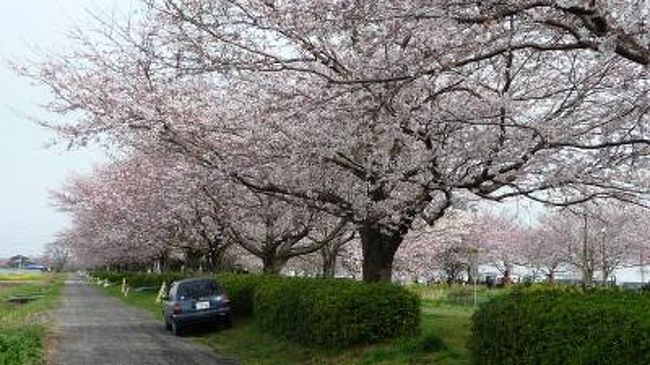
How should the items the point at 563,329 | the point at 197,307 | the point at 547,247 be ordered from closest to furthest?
the point at 563,329 < the point at 197,307 < the point at 547,247

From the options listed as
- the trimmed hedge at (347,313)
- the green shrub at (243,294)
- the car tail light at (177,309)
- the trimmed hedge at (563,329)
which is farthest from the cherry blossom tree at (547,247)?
the trimmed hedge at (563,329)

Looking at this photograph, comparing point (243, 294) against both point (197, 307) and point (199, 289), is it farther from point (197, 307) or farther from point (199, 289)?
point (197, 307)

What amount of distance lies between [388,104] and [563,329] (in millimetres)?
4667

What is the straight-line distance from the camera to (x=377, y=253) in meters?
17.2

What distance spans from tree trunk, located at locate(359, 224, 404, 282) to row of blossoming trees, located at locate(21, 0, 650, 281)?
3 centimetres

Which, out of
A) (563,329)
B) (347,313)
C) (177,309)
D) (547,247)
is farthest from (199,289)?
(547,247)

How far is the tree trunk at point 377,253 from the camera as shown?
667 inches

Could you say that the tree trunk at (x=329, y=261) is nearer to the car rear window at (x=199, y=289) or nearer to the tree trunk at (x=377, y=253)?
the car rear window at (x=199, y=289)

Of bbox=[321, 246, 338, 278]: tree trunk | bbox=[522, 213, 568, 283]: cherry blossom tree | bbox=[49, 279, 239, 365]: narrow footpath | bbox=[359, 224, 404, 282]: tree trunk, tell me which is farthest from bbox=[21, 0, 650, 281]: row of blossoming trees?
bbox=[522, 213, 568, 283]: cherry blossom tree

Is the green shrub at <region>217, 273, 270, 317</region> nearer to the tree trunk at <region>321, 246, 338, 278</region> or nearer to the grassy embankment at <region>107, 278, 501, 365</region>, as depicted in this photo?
the grassy embankment at <region>107, 278, 501, 365</region>

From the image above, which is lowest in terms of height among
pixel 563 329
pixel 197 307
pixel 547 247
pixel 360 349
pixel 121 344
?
pixel 121 344

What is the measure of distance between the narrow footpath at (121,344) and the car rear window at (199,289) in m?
1.27

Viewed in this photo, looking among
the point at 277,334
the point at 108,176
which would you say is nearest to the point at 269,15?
the point at 277,334

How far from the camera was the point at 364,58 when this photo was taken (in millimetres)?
10367
